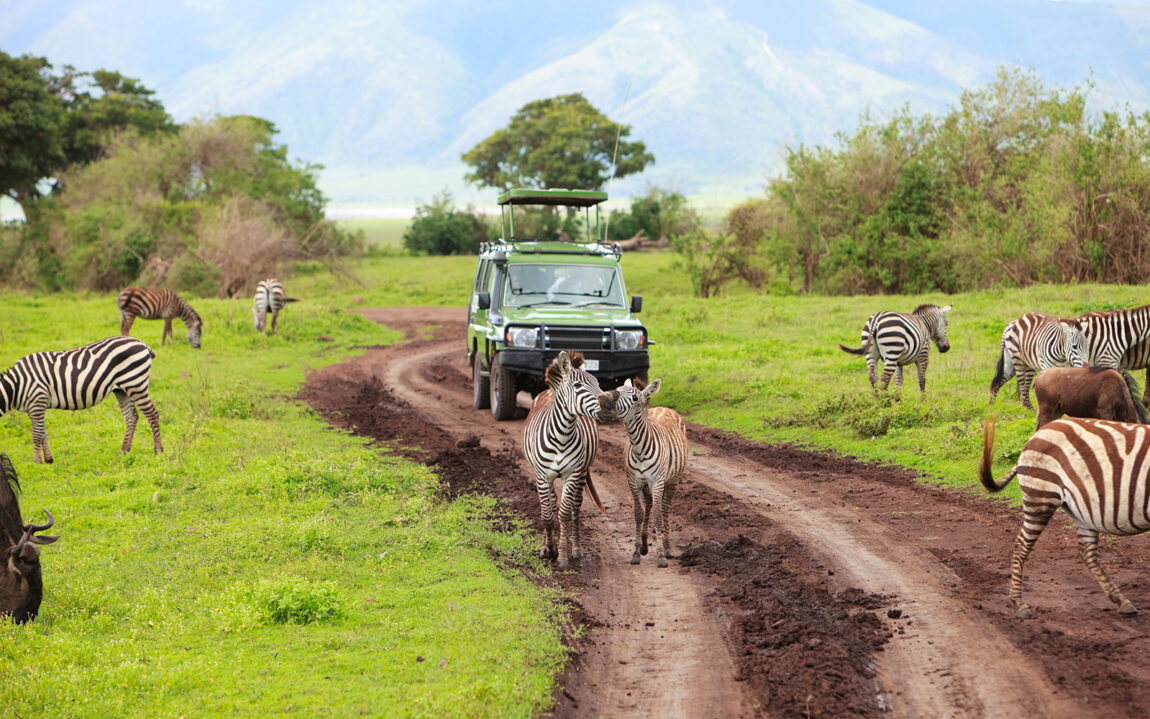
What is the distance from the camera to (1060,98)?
3506 centimetres

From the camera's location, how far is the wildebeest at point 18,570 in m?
6.93

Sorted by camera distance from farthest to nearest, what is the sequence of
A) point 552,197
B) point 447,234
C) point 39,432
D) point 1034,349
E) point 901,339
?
point 447,234 < point 552,197 < point 901,339 < point 1034,349 < point 39,432

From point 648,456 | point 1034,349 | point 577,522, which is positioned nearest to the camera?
point 648,456

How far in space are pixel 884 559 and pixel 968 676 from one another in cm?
247

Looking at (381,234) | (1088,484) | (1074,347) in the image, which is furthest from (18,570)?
(381,234)

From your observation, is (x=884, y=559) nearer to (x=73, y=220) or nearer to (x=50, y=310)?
(x=50, y=310)

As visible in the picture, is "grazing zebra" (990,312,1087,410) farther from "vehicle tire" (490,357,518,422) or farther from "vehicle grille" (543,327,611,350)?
"vehicle tire" (490,357,518,422)

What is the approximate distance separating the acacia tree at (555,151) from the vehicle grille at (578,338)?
154 ft

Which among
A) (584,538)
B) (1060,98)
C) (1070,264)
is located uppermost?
(1060,98)

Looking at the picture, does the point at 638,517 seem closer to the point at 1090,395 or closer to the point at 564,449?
the point at 564,449

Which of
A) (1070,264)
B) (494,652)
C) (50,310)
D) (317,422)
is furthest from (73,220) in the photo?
(494,652)

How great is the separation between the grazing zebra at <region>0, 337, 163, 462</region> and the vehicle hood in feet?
17.5

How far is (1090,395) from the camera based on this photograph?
10562 millimetres

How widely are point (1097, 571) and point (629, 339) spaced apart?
8.64 meters
